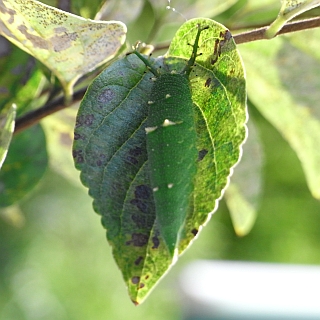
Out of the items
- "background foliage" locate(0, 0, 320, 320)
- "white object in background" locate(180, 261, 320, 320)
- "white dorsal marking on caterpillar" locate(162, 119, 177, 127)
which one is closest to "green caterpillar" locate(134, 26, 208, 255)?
"white dorsal marking on caterpillar" locate(162, 119, 177, 127)

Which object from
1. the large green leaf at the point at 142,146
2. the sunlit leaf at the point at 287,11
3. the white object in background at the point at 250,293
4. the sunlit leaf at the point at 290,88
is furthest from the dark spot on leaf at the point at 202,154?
the white object in background at the point at 250,293

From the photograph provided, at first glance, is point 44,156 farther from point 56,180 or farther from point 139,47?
point 56,180

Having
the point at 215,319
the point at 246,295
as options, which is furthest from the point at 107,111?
the point at 246,295

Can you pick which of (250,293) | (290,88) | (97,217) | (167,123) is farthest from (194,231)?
(97,217)

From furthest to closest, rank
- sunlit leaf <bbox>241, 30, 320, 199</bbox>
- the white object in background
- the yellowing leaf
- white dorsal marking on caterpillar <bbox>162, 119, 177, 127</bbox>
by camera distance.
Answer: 1. the white object in background
2. sunlit leaf <bbox>241, 30, 320, 199</bbox>
3. white dorsal marking on caterpillar <bbox>162, 119, 177, 127</bbox>
4. the yellowing leaf

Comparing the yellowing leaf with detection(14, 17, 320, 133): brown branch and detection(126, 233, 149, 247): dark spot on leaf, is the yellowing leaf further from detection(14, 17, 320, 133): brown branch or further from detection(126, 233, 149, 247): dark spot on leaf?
detection(126, 233, 149, 247): dark spot on leaf

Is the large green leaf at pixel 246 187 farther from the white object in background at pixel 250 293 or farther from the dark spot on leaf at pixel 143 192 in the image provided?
the white object in background at pixel 250 293
